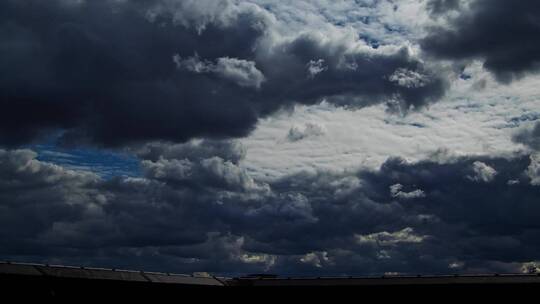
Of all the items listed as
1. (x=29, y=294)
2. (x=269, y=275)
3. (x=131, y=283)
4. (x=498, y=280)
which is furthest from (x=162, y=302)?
(x=498, y=280)

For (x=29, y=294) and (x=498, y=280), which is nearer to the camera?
(x=29, y=294)

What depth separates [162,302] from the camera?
64.1 m

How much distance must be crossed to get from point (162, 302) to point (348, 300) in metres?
20.1

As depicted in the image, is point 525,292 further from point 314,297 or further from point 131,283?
point 131,283

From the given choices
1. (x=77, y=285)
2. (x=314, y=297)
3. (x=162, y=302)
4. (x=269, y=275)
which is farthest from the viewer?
(x=269, y=275)

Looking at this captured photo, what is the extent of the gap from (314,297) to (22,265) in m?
31.6

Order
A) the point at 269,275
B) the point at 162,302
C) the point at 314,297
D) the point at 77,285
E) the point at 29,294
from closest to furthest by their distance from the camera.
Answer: the point at 29,294 → the point at 77,285 → the point at 162,302 → the point at 314,297 → the point at 269,275

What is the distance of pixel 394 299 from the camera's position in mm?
63969

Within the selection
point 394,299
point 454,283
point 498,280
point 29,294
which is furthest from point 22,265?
point 498,280

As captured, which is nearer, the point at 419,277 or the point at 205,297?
the point at 419,277

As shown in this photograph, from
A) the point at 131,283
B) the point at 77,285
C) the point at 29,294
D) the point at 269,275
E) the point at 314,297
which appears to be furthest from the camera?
the point at 269,275

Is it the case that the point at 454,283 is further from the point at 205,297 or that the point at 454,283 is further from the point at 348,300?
the point at 205,297

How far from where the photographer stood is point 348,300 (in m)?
66.6

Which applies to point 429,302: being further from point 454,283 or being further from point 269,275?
point 269,275
